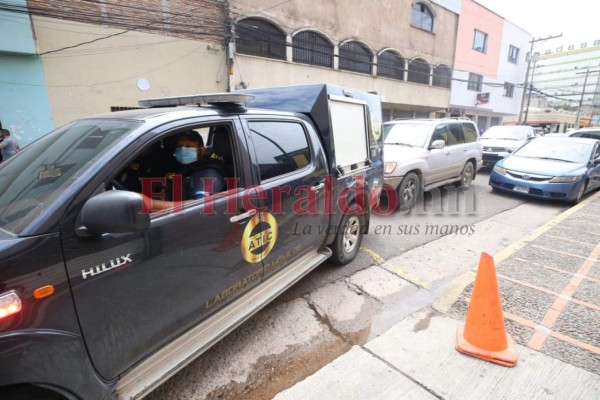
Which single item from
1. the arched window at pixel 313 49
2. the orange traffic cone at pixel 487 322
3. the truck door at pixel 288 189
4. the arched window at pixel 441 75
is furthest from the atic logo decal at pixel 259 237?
the arched window at pixel 441 75

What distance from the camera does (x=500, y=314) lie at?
94.8 inches

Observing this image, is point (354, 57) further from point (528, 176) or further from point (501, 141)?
point (528, 176)

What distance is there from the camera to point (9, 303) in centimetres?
124

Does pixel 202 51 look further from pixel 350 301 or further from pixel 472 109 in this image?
pixel 472 109

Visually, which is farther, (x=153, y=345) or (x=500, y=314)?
(x=500, y=314)

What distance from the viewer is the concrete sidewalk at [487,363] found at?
6.99 ft

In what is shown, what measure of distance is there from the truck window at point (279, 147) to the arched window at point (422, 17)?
2106cm

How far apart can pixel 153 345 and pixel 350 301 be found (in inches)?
76.8

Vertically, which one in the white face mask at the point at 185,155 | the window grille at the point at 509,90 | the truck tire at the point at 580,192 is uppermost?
the window grille at the point at 509,90

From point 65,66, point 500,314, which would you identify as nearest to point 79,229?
point 500,314

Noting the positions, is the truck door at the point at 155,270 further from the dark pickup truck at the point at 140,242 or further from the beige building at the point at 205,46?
the beige building at the point at 205,46

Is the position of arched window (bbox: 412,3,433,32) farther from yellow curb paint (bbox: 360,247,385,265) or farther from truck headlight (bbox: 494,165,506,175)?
yellow curb paint (bbox: 360,247,385,265)

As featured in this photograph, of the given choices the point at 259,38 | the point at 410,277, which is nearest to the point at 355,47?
the point at 259,38

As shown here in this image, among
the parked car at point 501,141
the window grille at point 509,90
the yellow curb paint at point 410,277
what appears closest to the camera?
the yellow curb paint at point 410,277
